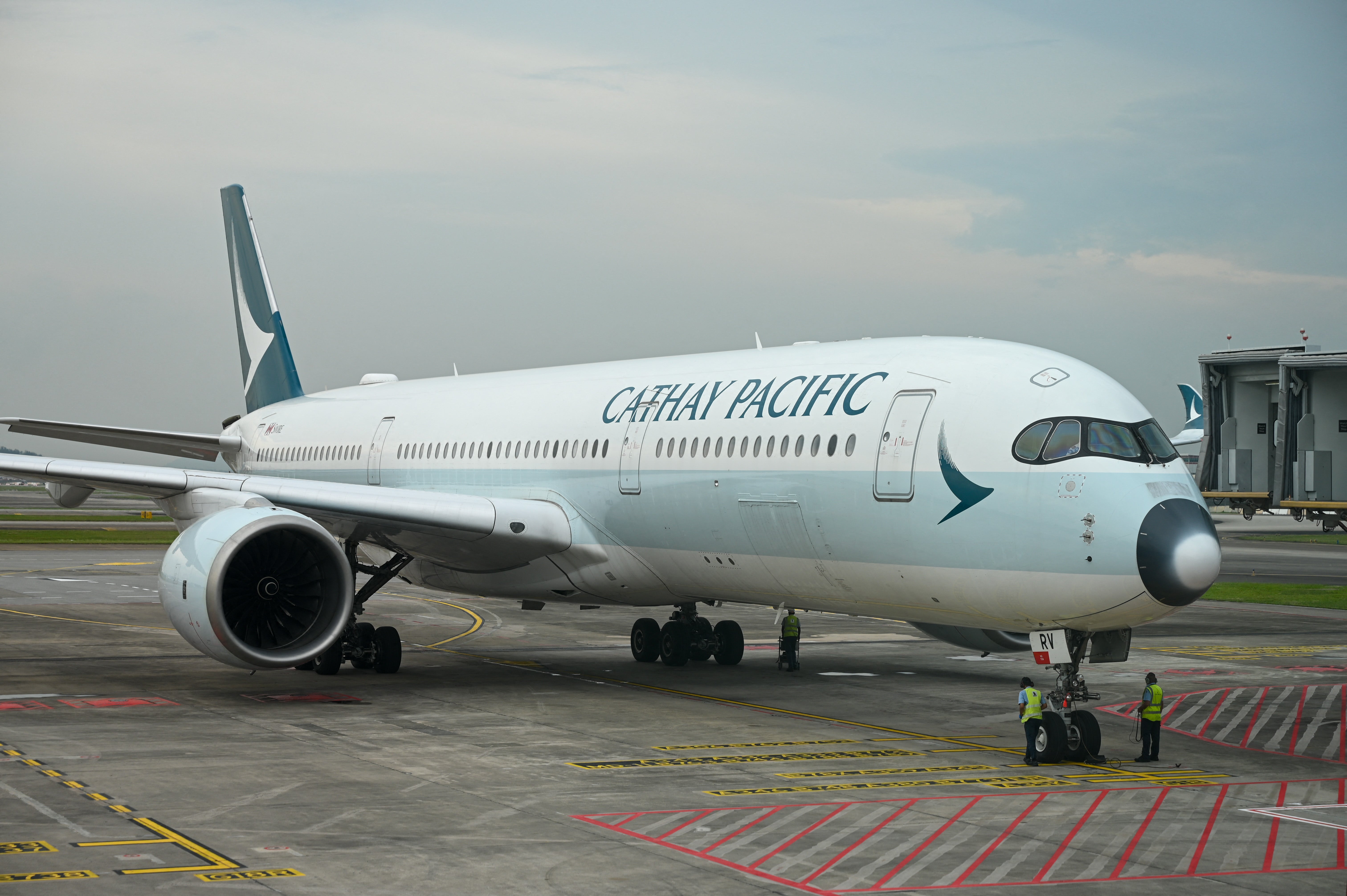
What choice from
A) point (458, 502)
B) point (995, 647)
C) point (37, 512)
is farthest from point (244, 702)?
point (37, 512)

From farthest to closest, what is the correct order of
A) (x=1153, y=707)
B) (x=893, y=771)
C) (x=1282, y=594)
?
(x=1282, y=594) < (x=1153, y=707) < (x=893, y=771)

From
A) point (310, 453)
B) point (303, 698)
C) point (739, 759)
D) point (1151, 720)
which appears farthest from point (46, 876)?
point (310, 453)

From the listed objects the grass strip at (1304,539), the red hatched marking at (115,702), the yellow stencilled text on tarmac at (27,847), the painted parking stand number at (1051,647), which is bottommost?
the red hatched marking at (115,702)

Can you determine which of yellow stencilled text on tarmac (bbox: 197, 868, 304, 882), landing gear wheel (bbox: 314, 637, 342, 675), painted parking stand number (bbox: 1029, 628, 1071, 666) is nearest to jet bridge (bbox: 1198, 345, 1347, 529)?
painted parking stand number (bbox: 1029, 628, 1071, 666)

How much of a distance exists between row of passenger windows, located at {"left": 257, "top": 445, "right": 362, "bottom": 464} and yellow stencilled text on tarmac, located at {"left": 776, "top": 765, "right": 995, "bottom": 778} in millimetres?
13855

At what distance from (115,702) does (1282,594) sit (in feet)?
103

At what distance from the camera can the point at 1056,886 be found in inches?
365

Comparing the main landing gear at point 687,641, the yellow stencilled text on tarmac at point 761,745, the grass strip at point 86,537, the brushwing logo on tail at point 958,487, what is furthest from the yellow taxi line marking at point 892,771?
the grass strip at point 86,537

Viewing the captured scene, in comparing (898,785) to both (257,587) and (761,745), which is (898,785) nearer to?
(761,745)

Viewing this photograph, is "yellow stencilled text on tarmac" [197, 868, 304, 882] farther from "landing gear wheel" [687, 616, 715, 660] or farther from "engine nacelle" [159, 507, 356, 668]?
"landing gear wheel" [687, 616, 715, 660]

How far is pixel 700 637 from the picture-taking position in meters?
22.0

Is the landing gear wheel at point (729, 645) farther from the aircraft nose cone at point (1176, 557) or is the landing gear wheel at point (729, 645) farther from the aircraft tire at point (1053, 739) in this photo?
the aircraft nose cone at point (1176, 557)

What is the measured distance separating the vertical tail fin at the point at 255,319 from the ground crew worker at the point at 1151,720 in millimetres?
20235

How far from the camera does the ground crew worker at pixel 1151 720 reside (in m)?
13.8
